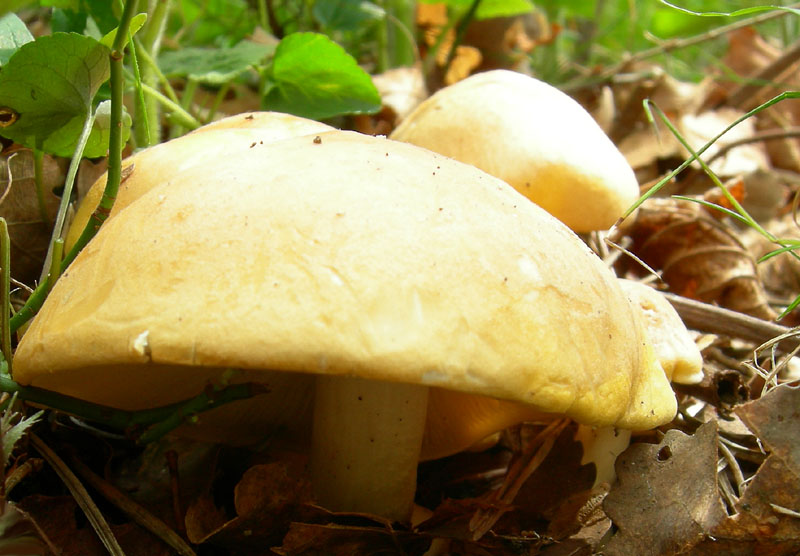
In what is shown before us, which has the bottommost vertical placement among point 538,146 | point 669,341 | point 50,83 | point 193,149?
point 669,341

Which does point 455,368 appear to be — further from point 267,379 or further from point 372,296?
point 267,379

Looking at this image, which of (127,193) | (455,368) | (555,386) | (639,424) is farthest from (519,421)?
(127,193)

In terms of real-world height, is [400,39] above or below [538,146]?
below

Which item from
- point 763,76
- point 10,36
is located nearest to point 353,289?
point 10,36

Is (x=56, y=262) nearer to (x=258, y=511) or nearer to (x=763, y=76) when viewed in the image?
(x=258, y=511)

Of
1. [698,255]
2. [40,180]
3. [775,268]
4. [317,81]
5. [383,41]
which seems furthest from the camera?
[383,41]

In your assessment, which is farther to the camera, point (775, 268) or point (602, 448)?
point (775, 268)

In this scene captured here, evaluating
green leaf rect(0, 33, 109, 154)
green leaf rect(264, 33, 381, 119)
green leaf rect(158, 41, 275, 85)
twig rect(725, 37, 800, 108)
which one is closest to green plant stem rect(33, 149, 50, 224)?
green leaf rect(0, 33, 109, 154)

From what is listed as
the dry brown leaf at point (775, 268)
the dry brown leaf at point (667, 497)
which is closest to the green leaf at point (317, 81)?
the dry brown leaf at point (667, 497)
